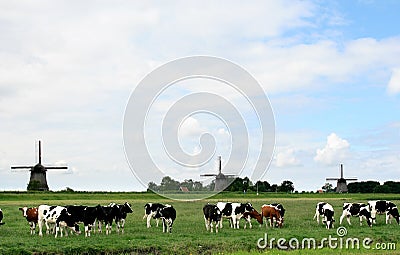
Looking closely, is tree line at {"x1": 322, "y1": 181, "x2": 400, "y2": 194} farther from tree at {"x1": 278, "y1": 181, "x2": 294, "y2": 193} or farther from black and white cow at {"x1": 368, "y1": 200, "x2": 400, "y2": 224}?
black and white cow at {"x1": 368, "y1": 200, "x2": 400, "y2": 224}

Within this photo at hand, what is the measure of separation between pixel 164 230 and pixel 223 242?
18.3 ft

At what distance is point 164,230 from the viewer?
28219mm

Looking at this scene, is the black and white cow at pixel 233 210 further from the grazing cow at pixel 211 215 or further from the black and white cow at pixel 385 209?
the black and white cow at pixel 385 209

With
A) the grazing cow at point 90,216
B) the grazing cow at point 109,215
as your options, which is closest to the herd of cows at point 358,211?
the grazing cow at point 109,215

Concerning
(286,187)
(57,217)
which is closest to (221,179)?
(286,187)

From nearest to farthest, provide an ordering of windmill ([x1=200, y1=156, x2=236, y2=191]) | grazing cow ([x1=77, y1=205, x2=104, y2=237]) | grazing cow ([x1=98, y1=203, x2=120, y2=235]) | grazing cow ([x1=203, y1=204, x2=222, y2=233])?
grazing cow ([x1=77, y1=205, x2=104, y2=237]) < grazing cow ([x1=98, y1=203, x2=120, y2=235]) < grazing cow ([x1=203, y1=204, x2=222, y2=233]) < windmill ([x1=200, y1=156, x2=236, y2=191])

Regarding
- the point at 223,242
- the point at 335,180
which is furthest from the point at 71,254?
the point at 335,180

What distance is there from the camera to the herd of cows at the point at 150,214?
2761cm

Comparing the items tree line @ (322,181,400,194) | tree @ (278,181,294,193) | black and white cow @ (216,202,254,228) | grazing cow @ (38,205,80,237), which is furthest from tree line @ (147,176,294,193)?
grazing cow @ (38,205,80,237)

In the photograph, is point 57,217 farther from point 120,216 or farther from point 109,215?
point 120,216

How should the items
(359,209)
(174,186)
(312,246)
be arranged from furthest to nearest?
(174,186)
(359,209)
(312,246)

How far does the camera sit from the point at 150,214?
30.8 m

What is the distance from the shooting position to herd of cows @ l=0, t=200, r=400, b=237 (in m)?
27.6

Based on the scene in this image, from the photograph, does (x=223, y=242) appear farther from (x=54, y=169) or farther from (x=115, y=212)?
(x=54, y=169)
